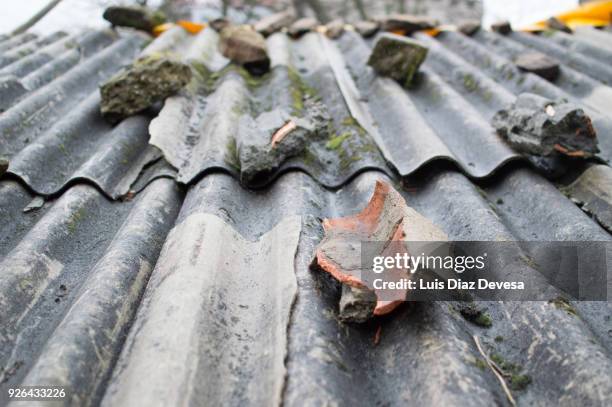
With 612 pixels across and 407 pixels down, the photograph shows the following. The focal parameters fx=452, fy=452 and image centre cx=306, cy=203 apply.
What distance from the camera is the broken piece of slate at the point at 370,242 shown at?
1257mm

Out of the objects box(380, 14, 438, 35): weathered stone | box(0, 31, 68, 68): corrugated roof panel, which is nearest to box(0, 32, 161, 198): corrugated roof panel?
box(0, 31, 68, 68): corrugated roof panel

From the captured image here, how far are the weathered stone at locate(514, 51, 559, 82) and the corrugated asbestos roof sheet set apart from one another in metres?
0.08

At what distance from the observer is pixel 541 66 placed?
3.15 meters

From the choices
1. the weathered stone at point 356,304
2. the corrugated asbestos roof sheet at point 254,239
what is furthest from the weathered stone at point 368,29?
the weathered stone at point 356,304

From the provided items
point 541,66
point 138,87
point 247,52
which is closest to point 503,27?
point 541,66

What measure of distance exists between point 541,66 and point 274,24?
252 centimetres

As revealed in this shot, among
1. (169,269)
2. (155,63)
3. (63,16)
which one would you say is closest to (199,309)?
(169,269)

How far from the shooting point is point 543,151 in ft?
6.55

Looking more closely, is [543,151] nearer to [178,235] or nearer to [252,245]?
[252,245]

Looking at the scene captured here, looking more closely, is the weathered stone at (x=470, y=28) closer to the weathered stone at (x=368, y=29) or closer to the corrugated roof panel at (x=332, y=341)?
the weathered stone at (x=368, y=29)

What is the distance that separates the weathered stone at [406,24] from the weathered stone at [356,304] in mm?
3891

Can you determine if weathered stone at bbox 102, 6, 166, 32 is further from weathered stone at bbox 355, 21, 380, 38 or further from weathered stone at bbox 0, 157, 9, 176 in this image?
weathered stone at bbox 0, 157, 9, 176

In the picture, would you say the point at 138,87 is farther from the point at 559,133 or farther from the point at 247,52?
the point at 559,133

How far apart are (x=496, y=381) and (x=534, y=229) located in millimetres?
847
